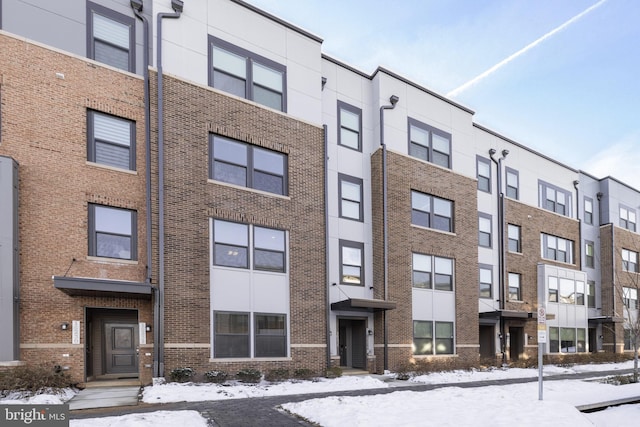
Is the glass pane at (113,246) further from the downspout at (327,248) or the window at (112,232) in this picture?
the downspout at (327,248)

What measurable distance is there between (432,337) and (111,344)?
13258 mm

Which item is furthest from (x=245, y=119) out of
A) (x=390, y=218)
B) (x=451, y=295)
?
(x=451, y=295)

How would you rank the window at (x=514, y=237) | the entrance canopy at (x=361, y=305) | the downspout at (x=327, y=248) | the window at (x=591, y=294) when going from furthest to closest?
the window at (x=591, y=294) → the window at (x=514, y=237) → the downspout at (x=327, y=248) → the entrance canopy at (x=361, y=305)

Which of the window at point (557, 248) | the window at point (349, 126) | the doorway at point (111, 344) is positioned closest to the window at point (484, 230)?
the window at point (557, 248)

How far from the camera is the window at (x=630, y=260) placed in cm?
3382

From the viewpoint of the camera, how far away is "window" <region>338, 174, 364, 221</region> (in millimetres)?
19508

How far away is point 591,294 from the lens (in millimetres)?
31891

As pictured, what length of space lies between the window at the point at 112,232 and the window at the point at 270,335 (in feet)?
15.6

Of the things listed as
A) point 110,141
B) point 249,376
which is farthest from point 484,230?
point 110,141

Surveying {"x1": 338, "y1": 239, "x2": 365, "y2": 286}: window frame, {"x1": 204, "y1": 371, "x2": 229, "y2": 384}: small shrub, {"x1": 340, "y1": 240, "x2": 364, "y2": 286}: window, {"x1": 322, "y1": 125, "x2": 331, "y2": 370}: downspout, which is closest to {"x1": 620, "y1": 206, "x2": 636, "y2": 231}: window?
{"x1": 338, "y1": 239, "x2": 365, "y2": 286}: window frame

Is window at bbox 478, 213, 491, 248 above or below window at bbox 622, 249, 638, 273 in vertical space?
above

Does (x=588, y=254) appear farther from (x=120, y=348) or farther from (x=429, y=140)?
(x=120, y=348)

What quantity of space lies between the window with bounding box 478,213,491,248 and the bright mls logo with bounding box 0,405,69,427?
75.1ft

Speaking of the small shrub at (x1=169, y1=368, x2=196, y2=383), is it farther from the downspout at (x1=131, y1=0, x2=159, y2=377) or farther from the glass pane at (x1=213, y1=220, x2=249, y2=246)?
the glass pane at (x1=213, y1=220, x2=249, y2=246)
